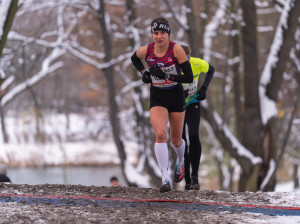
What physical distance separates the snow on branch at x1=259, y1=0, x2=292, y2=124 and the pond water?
598 inches

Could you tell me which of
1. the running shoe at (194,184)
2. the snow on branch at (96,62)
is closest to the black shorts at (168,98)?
the running shoe at (194,184)

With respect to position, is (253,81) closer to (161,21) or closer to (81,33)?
(161,21)

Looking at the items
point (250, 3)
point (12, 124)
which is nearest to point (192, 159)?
point (250, 3)

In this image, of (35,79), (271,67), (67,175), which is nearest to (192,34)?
(271,67)

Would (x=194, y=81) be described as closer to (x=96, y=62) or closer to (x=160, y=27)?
(x=160, y=27)

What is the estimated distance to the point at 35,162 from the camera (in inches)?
1225

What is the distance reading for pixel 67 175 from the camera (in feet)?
100

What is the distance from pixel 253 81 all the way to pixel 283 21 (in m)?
1.49

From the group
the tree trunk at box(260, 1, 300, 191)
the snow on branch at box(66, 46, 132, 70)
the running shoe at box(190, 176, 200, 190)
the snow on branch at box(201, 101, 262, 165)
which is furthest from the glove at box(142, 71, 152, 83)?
the snow on branch at box(66, 46, 132, 70)

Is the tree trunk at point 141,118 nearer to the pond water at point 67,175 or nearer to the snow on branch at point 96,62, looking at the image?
the snow on branch at point 96,62

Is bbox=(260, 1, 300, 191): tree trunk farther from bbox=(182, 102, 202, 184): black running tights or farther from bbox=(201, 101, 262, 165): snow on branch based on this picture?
bbox=(182, 102, 202, 184): black running tights

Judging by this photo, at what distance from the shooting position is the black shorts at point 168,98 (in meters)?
6.41

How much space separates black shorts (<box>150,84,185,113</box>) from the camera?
6.41 metres

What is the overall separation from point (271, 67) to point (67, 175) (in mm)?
20192
